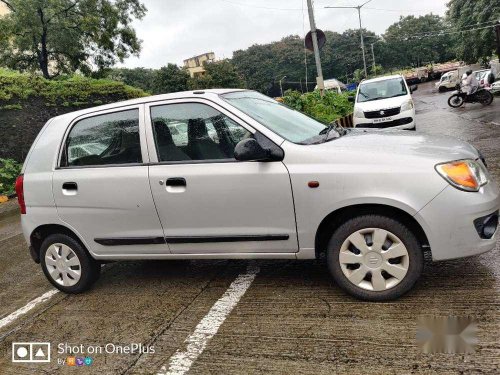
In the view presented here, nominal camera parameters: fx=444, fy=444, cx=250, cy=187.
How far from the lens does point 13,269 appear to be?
5383 millimetres

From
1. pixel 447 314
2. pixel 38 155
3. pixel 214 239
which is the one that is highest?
pixel 38 155

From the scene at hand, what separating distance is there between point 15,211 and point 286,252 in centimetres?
841

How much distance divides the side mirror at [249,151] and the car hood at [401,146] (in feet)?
1.50

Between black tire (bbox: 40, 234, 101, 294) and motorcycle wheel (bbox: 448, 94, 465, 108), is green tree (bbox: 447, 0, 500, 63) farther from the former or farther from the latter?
black tire (bbox: 40, 234, 101, 294)

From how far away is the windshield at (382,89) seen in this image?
12.1m

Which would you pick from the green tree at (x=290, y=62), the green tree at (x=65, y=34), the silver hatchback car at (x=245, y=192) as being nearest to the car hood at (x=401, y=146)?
the silver hatchback car at (x=245, y=192)

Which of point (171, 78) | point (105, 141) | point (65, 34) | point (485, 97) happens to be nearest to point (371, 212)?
point (105, 141)

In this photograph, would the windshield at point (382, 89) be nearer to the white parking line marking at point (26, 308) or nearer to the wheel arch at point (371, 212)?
the wheel arch at point (371, 212)

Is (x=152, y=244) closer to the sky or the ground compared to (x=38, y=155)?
closer to the ground

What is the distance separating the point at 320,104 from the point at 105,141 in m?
12.6

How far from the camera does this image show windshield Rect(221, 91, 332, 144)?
11.5 feet

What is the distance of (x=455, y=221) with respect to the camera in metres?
2.94

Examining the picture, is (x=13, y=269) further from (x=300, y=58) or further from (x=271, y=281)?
(x=300, y=58)

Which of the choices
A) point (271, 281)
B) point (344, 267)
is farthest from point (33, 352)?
point (344, 267)
